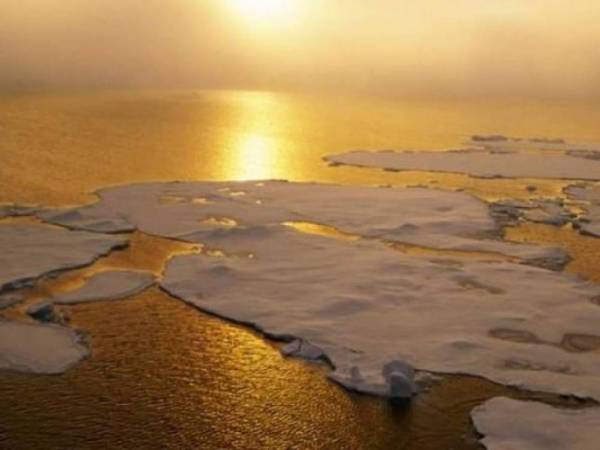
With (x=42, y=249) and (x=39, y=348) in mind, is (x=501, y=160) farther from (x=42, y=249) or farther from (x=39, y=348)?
(x=39, y=348)

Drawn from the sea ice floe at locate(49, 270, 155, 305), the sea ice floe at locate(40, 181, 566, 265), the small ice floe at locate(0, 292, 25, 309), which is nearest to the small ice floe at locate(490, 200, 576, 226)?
the sea ice floe at locate(40, 181, 566, 265)

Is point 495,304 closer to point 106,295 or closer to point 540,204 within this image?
point 106,295

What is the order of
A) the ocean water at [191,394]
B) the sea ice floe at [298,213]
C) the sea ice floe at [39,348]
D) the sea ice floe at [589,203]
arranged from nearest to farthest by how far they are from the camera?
the ocean water at [191,394], the sea ice floe at [39,348], the sea ice floe at [298,213], the sea ice floe at [589,203]

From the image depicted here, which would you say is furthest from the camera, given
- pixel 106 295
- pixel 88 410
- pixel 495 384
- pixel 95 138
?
pixel 95 138

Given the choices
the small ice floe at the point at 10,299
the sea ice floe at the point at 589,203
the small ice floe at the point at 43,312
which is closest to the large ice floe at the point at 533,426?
the small ice floe at the point at 43,312

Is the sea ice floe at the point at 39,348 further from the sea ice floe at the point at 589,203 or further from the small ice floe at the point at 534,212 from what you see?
the sea ice floe at the point at 589,203

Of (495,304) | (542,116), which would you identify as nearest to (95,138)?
(495,304)
